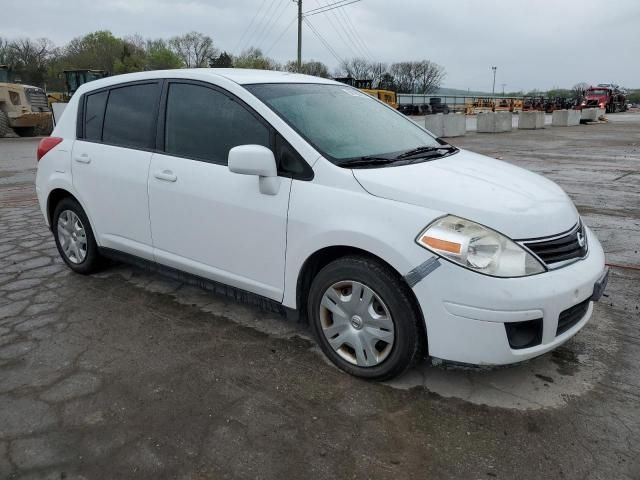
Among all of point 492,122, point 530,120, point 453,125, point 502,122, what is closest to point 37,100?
point 453,125

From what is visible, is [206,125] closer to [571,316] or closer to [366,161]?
[366,161]

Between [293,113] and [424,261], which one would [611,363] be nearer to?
[424,261]

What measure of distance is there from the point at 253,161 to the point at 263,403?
1318 millimetres

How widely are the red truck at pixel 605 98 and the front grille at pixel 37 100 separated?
4034cm

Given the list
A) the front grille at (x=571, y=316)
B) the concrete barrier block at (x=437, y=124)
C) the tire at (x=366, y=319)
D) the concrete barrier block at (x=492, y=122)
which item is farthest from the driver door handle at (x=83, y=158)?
the concrete barrier block at (x=492, y=122)

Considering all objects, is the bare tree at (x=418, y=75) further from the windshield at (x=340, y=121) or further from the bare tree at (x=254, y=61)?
the windshield at (x=340, y=121)

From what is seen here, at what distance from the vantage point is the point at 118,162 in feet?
12.7

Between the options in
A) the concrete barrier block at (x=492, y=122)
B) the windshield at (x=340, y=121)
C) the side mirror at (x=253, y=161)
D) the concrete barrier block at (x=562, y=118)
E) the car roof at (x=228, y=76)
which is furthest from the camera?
the concrete barrier block at (x=562, y=118)

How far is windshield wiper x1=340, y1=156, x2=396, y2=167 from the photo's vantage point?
A: 290 centimetres

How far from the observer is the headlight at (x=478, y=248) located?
2447 millimetres

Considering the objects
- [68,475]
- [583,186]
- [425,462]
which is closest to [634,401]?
[425,462]

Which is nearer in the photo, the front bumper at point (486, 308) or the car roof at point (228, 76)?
→ the front bumper at point (486, 308)

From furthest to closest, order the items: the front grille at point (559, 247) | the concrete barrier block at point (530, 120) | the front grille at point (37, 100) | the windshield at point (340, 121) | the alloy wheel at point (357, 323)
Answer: the concrete barrier block at point (530, 120) < the front grille at point (37, 100) < the windshield at point (340, 121) < the alloy wheel at point (357, 323) < the front grille at point (559, 247)

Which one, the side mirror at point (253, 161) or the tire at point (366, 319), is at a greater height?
the side mirror at point (253, 161)
